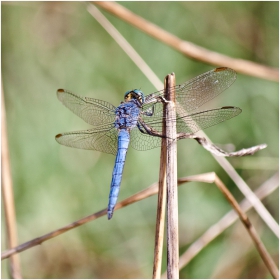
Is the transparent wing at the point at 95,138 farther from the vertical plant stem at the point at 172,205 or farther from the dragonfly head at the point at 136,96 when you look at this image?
the vertical plant stem at the point at 172,205

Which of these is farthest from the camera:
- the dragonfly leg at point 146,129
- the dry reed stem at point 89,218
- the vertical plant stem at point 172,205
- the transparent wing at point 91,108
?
the transparent wing at point 91,108

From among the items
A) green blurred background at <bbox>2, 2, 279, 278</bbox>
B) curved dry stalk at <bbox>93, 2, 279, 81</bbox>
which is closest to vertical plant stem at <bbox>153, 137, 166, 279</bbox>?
curved dry stalk at <bbox>93, 2, 279, 81</bbox>

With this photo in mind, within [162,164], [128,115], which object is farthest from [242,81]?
[162,164]

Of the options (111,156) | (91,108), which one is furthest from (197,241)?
(111,156)

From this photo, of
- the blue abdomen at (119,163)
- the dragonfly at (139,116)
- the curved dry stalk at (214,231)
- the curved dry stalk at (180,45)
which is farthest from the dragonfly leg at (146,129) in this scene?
the curved dry stalk at (214,231)

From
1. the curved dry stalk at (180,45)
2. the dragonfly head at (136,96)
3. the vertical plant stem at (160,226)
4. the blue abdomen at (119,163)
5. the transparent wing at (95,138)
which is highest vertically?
the curved dry stalk at (180,45)
